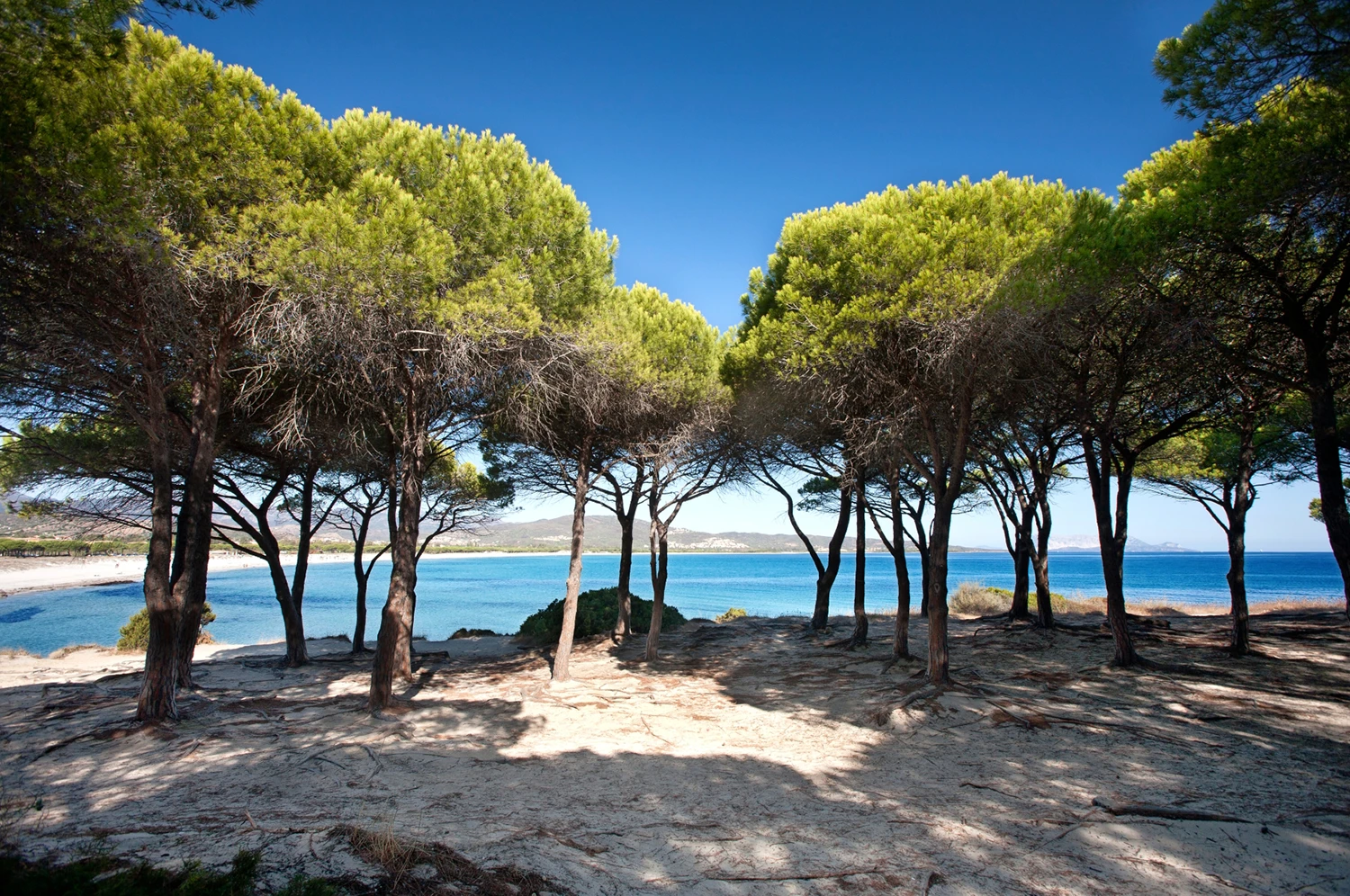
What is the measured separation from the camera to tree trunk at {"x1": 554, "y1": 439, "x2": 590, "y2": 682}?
9.84 meters

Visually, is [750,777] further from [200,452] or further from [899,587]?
[200,452]

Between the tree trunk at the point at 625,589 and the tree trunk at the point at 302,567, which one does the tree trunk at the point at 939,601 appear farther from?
the tree trunk at the point at 302,567

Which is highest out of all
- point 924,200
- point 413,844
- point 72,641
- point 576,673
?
point 924,200

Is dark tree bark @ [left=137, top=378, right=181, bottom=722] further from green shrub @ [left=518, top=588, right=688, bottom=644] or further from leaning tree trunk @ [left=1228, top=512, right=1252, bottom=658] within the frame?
leaning tree trunk @ [left=1228, top=512, right=1252, bottom=658]

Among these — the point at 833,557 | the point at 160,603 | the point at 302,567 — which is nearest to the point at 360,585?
the point at 302,567

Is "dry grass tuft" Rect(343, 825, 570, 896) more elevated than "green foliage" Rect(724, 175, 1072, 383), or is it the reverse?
"green foliage" Rect(724, 175, 1072, 383)

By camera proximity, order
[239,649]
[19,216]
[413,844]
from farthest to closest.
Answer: [239,649] < [19,216] < [413,844]

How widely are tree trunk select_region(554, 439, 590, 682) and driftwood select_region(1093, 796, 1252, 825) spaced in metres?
7.11

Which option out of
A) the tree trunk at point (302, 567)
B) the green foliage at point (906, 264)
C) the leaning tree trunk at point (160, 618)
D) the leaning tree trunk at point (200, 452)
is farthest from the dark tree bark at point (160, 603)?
the green foliage at point (906, 264)

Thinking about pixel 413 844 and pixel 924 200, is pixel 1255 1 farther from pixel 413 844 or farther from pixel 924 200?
pixel 413 844

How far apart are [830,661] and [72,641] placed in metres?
26.3

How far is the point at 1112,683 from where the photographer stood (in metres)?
7.81

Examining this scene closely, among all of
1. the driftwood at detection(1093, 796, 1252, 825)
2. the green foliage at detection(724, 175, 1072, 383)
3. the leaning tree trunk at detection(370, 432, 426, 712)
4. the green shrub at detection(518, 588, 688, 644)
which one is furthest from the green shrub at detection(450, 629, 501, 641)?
the driftwood at detection(1093, 796, 1252, 825)

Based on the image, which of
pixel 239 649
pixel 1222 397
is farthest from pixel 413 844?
pixel 239 649
